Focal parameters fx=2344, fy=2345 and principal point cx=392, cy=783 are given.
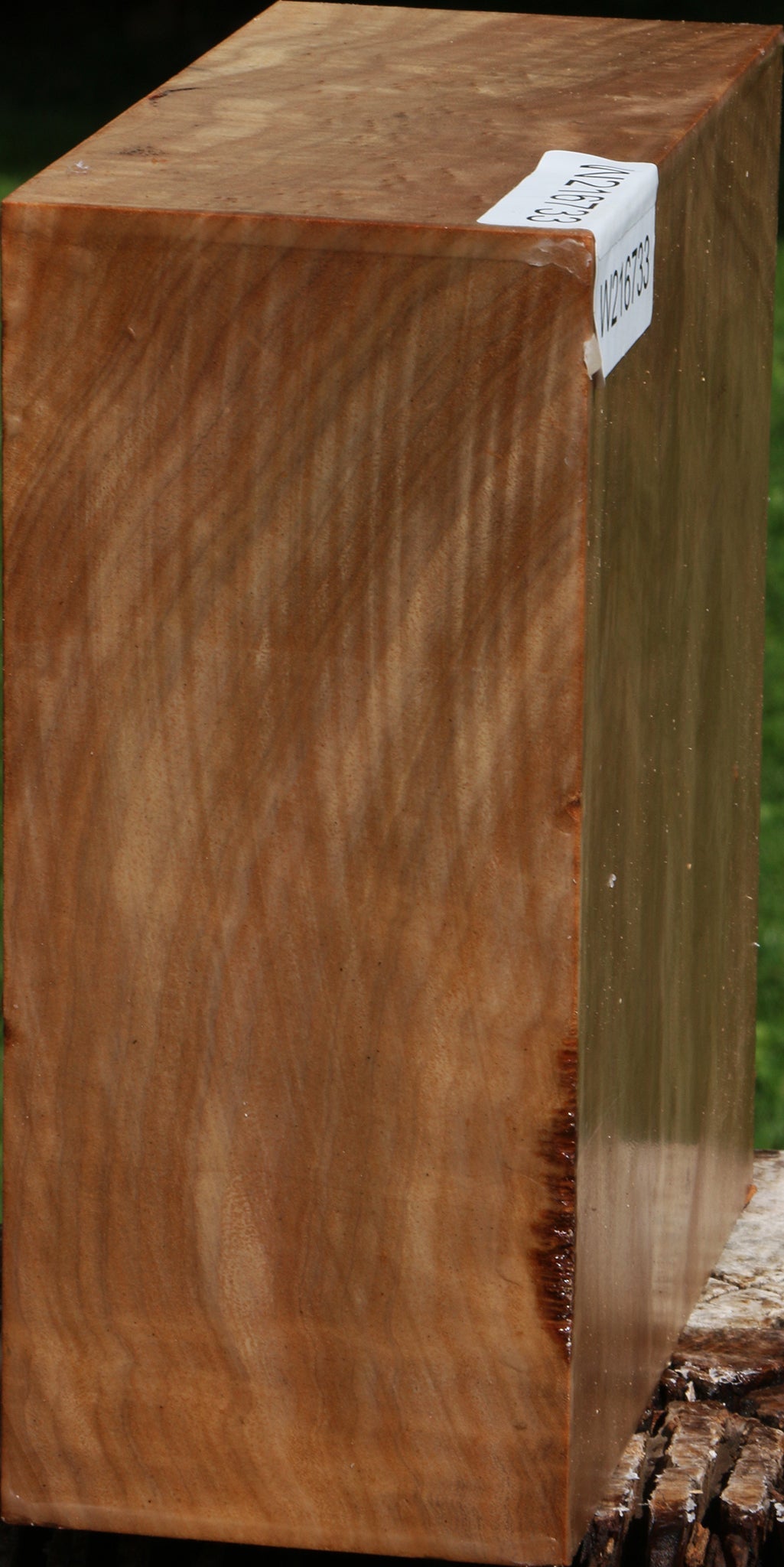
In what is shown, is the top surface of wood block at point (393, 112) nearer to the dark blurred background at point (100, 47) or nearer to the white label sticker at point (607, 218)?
the white label sticker at point (607, 218)

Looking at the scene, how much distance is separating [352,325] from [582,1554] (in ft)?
2.71

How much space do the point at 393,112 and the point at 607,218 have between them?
300 millimetres

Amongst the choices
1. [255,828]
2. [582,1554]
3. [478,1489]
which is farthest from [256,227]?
[582,1554]

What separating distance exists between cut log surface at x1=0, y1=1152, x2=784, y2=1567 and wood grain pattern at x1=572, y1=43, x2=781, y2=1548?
1.4 inches

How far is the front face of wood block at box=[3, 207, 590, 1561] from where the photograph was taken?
4.12 feet

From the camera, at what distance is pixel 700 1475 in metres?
1.60

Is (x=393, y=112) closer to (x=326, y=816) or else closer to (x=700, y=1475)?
(x=326, y=816)

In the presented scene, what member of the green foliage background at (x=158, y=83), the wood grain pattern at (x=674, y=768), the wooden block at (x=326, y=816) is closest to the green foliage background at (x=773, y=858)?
the green foliage background at (x=158, y=83)

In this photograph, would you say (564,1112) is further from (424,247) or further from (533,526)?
(424,247)

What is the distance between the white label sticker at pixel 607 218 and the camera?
4.05ft

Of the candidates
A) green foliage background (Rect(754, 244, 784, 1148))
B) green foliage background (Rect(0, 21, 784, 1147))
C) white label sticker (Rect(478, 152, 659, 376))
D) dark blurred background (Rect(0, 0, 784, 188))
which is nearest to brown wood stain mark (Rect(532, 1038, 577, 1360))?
white label sticker (Rect(478, 152, 659, 376))

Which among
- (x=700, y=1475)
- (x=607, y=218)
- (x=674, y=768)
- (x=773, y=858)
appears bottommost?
(x=773, y=858)

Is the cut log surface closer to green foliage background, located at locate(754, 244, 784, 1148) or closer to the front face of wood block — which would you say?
the front face of wood block

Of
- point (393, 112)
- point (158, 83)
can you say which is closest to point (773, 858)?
point (393, 112)
